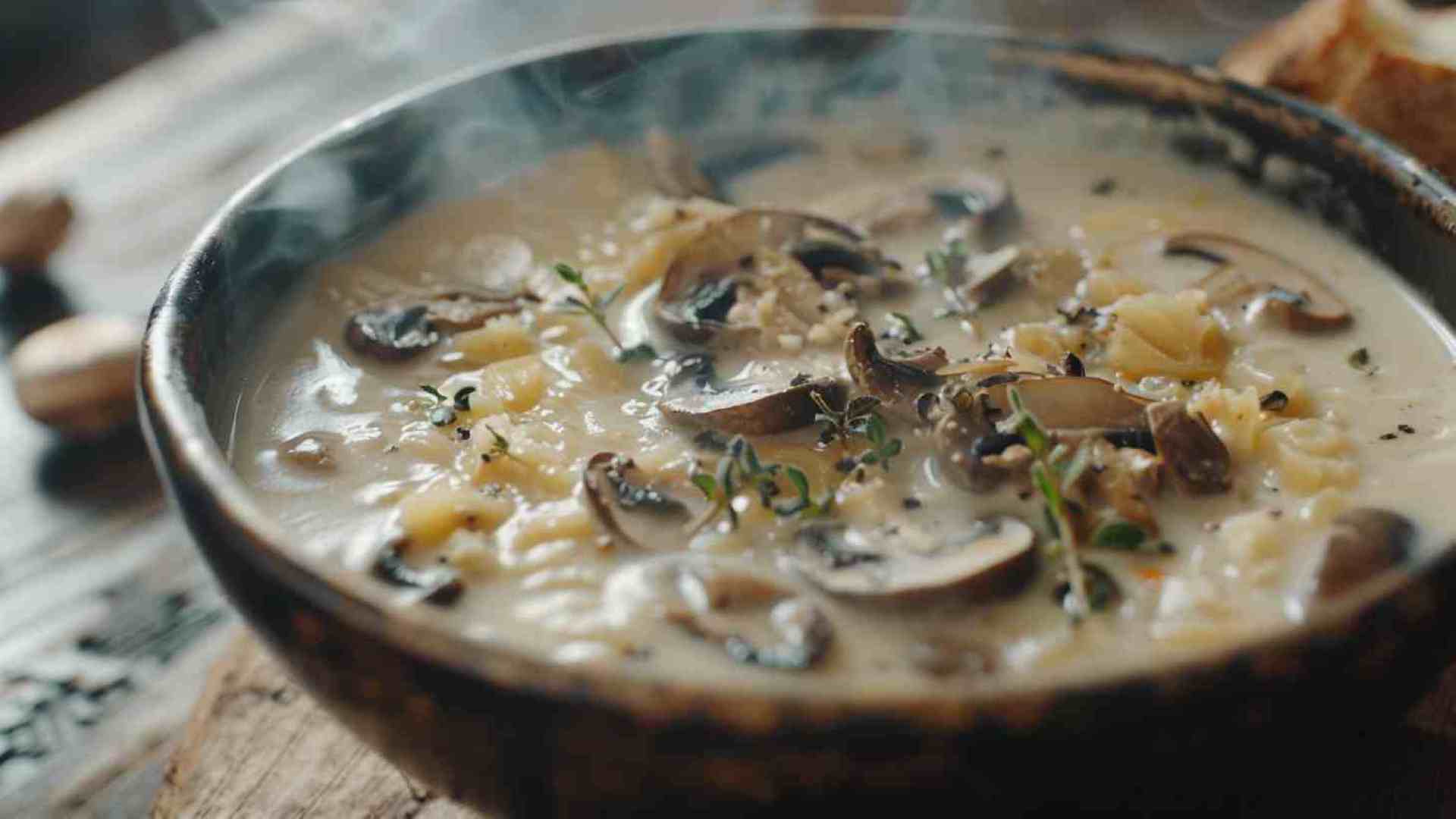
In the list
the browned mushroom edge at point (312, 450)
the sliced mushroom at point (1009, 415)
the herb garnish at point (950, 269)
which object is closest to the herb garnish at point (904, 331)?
the herb garnish at point (950, 269)

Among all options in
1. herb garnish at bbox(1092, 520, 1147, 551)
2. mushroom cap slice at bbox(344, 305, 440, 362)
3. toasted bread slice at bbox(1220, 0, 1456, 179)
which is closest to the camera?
herb garnish at bbox(1092, 520, 1147, 551)

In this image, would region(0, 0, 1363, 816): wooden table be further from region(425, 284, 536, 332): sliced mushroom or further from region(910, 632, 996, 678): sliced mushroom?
region(910, 632, 996, 678): sliced mushroom

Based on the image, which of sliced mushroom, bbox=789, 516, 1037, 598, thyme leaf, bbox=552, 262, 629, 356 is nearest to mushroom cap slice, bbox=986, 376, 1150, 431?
sliced mushroom, bbox=789, 516, 1037, 598

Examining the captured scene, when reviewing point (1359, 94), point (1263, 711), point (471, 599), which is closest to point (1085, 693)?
point (1263, 711)

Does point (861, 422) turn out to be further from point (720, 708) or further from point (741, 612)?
point (720, 708)

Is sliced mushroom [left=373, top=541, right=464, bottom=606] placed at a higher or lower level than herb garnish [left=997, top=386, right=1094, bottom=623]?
lower

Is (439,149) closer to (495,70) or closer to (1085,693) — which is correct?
(495,70)
